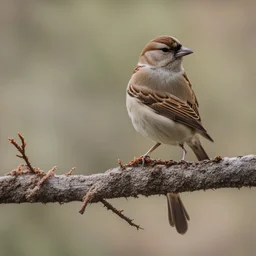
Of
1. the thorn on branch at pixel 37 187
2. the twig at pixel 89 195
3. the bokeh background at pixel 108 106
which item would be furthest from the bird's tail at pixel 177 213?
the bokeh background at pixel 108 106

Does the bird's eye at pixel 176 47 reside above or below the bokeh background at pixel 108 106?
above

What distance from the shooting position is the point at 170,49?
17.2 feet

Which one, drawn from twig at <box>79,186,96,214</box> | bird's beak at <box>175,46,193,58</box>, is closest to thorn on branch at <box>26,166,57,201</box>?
twig at <box>79,186,96,214</box>

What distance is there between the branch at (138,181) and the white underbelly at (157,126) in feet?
2.35

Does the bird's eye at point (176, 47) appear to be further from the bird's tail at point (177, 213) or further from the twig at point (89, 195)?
the twig at point (89, 195)

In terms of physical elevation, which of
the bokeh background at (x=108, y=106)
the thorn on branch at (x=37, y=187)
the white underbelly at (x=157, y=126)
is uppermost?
the thorn on branch at (x=37, y=187)

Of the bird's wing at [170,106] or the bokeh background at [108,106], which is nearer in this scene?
the bird's wing at [170,106]

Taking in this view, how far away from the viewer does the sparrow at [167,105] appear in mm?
4887

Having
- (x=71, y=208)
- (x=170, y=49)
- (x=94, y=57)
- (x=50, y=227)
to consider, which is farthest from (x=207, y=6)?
(x=170, y=49)

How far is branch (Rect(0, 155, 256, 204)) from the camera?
13.1 feet

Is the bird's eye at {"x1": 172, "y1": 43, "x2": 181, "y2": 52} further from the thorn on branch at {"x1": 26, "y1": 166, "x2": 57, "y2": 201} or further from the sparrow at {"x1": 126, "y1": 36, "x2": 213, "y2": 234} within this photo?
the thorn on branch at {"x1": 26, "y1": 166, "x2": 57, "y2": 201}

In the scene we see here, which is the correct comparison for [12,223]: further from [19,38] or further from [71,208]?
[19,38]

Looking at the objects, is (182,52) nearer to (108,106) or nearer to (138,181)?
(138,181)

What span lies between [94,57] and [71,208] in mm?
1928
